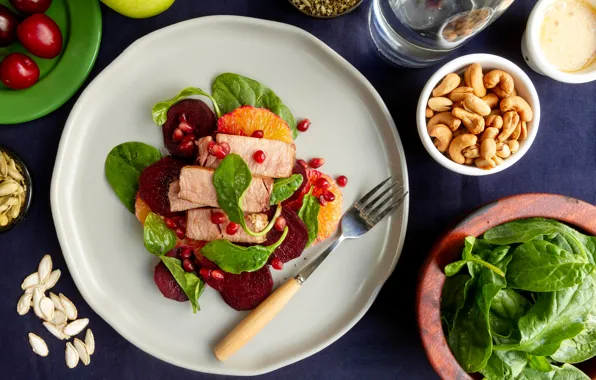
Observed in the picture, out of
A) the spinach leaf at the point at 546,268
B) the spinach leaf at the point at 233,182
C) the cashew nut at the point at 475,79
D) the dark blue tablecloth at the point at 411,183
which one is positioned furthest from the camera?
the dark blue tablecloth at the point at 411,183

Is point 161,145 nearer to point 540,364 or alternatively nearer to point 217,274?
point 217,274

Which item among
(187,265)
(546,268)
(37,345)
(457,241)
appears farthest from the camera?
(37,345)

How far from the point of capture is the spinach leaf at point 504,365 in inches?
51.5

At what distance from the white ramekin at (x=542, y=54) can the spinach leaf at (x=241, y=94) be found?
751mm

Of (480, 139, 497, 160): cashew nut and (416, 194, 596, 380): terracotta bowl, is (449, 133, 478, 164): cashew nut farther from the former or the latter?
(416, 194, 596, 380): terracotta bowl

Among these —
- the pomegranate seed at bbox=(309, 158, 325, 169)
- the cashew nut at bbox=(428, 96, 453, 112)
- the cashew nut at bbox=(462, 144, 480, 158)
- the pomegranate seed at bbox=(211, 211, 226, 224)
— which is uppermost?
the cashew nut at bbox=(428, 96, 453, 112)

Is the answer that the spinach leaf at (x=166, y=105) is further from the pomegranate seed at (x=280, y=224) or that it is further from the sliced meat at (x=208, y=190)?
the pomegranate seed at (x=280, y=224)

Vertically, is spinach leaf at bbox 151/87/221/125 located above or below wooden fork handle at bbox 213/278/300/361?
above

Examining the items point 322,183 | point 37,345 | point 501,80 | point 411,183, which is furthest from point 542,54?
point 37,345

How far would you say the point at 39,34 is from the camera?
1442 mm

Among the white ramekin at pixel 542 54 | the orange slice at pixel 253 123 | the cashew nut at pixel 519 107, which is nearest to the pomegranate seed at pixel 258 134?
the orange slice at pixel 253 123

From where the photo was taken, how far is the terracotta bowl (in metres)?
1.35

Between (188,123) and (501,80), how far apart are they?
0.89m

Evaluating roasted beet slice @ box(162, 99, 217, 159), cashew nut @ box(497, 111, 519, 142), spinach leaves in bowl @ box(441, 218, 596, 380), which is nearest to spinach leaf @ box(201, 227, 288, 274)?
roasted beet slice @ box(162, 99, 217, 159)
